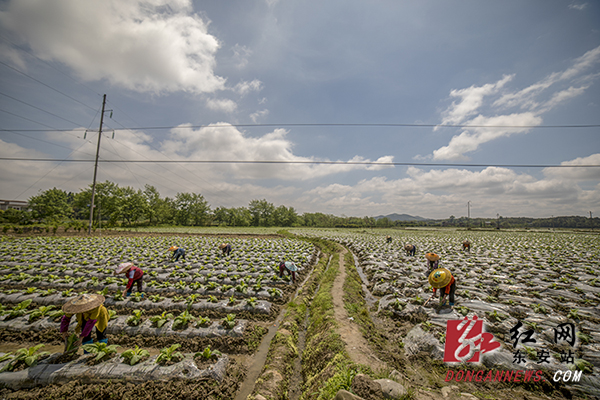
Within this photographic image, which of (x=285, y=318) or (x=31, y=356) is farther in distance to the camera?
(x=285, y=318)

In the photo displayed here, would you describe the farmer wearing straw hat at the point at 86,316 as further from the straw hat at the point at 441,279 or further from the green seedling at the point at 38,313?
the straw hat at the point at 441,279

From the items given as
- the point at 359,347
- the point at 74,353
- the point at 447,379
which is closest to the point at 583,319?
the point at 447,379

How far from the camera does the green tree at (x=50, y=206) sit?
47.4m

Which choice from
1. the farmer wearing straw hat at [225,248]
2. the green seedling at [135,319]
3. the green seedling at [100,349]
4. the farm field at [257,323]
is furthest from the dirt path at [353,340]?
the farmer wearing straw hat at [225,248]

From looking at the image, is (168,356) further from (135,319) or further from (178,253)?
(178,253)

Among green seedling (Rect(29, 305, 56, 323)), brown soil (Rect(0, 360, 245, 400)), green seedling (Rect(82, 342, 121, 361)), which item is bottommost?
brown soil (Rect(0, 360, 245, 400))

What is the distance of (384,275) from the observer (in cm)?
1322

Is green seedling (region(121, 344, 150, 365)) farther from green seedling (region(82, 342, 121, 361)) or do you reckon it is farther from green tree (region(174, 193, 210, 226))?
green tree (region(174, 193, 210, 226))

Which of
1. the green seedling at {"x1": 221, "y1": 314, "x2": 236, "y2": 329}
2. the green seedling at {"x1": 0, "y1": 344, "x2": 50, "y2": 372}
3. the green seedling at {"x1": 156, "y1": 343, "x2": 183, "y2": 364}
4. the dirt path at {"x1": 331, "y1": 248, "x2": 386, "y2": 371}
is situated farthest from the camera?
the green seedling at {"x1": 221, "y1": 314, "x2": 236, "y2": 329}

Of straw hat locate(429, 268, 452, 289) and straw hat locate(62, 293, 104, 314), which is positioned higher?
straw hat locate(429, 268, 452, 289)

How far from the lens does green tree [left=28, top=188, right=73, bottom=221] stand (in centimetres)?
4744

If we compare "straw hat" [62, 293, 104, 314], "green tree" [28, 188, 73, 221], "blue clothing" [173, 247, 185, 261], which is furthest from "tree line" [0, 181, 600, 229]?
"straw hat" [62, 293, 104, 314]

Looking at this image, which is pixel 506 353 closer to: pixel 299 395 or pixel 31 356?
pixel 299 395

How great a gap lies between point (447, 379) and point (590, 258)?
78.4 feet
